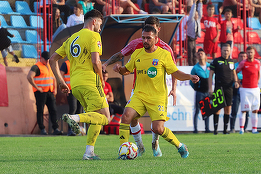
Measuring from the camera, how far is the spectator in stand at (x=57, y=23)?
46.7ft

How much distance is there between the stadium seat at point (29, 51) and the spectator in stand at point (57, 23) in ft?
3.54

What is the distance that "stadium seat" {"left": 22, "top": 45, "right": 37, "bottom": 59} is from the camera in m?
14.9

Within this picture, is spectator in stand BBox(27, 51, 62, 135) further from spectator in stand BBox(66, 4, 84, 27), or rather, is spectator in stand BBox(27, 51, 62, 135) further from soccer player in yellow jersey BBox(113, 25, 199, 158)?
soccer player in yellow jersey BBox(113, 25, 199, 158)

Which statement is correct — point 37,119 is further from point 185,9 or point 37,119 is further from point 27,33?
point 185,9

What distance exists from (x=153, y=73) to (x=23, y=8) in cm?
1349

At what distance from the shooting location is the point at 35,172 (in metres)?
4.29

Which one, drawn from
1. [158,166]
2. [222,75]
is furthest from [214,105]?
[158,166]

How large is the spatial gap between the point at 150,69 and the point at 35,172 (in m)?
2.28

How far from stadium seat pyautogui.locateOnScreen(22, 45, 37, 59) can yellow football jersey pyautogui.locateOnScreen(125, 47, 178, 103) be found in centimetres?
928

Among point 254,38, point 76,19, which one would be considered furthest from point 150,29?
point 254,38

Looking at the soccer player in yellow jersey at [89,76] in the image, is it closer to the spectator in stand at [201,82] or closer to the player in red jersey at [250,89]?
the spectator in stand at [201,82]

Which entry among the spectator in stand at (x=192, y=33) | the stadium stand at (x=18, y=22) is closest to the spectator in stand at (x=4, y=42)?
the stadium stand at (x=18, y=22)

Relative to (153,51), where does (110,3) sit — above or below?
above

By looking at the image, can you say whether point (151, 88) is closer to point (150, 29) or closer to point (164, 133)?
point (164, 133)
